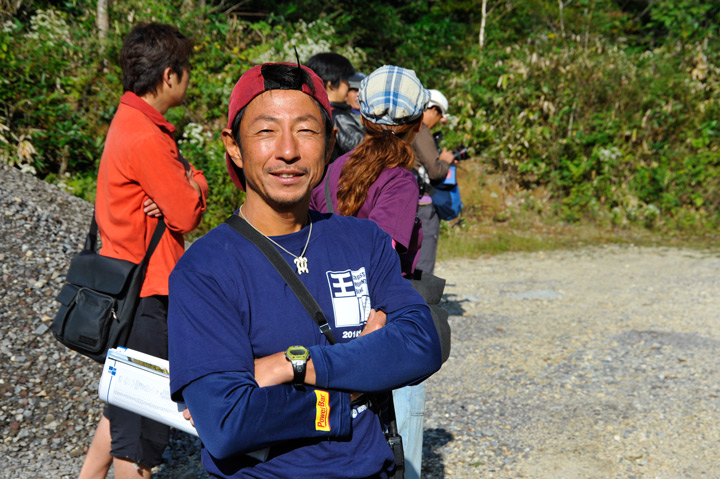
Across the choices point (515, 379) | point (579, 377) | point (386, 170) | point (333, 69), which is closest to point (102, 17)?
point (333, 69)

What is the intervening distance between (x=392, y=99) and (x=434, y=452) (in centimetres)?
239

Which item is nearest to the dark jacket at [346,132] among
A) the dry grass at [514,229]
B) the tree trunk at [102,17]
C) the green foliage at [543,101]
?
the dry grass at [514,229]

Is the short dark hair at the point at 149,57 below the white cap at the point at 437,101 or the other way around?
A: the other way around

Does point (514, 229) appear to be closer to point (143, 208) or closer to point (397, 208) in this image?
point (397, 208)

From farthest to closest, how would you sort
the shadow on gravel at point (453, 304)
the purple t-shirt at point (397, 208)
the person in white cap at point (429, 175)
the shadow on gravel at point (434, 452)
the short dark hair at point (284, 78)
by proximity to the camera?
the shadow on gravel at point (453, 304), the person in white cap at point (429, 175), the shadow on gravel at point (434, 452), the purple t-shirt at point (397, 208), the short dark hair at point (284, 78)

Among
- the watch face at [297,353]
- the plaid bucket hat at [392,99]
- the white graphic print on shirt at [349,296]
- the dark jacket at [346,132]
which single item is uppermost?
the plaid bucket hat at [392,99]

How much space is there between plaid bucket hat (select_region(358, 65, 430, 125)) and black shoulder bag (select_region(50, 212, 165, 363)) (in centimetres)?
110

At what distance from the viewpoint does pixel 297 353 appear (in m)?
1.61

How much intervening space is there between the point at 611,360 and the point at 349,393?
4.77 metres

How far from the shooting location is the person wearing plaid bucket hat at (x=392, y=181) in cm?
270

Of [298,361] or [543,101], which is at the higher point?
[543,101]

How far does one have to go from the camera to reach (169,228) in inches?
112

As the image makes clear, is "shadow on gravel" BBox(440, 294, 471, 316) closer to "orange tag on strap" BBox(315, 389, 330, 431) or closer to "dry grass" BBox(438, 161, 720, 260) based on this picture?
"dry grass" BBox(438, 161, 720, 260)

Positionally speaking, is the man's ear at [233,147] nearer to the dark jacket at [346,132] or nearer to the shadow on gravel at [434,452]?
the dark jacket at [346,132]
